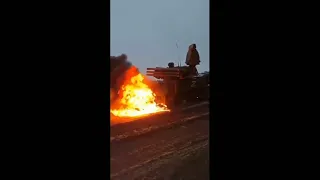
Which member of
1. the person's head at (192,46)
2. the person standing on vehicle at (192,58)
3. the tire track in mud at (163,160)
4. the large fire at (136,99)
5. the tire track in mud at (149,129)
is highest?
the person's head at (192,46)

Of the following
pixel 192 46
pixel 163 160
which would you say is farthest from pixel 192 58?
pixel 163 160

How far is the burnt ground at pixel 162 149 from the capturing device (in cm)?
423

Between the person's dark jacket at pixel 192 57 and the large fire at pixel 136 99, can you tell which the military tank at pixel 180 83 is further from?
the large fire at pixel 136 99

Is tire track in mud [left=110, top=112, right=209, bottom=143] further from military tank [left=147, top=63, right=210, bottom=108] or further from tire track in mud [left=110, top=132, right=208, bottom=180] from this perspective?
military tank [left=147, top=63, right=210, bottom=108]

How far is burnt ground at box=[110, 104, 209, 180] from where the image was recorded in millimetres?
4230

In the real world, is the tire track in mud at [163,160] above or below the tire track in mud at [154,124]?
below

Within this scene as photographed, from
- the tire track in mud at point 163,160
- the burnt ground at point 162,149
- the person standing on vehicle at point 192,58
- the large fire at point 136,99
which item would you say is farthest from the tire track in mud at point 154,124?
the person standing on vehicle at point 192,58

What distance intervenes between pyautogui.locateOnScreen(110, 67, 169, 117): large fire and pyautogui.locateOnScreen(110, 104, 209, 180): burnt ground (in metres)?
0.95

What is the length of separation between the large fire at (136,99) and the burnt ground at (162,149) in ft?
3.12
